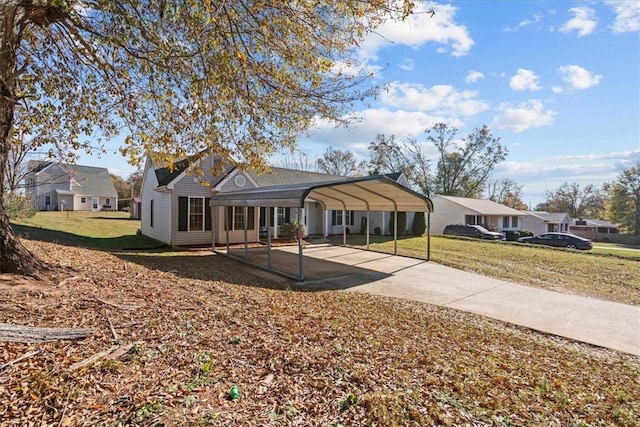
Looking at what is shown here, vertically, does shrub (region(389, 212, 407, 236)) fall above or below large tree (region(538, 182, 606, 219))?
below

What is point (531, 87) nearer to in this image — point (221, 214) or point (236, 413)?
point (236, 413)

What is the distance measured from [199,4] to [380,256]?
1132 cm

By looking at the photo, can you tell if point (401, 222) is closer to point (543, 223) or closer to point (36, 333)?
point (36, 333)

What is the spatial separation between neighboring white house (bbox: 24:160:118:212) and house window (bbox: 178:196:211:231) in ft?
92.3

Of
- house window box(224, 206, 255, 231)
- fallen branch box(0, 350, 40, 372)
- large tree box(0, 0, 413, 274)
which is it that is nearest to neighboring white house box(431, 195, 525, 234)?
house window box(224, 206, 255, 231)

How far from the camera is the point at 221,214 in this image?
15.5m

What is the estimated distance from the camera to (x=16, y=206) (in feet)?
50.9

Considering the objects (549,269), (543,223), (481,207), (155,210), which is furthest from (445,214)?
(155,210)

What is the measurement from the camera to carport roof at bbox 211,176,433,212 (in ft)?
31.7

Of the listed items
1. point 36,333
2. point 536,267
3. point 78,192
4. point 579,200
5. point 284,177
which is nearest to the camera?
point 36,333

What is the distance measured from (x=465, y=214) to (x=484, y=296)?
2289 centimetres

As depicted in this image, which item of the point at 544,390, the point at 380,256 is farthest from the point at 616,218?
the point at 544,390

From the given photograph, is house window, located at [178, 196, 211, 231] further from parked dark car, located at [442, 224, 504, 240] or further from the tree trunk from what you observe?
parked dark car, located at [442, 224, 504, 240]

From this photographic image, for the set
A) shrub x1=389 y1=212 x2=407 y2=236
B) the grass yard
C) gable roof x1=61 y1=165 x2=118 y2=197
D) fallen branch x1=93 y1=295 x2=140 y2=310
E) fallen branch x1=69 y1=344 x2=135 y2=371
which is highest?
gable roof x1=61 y1=165 x2=118 y2=197
